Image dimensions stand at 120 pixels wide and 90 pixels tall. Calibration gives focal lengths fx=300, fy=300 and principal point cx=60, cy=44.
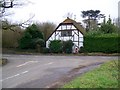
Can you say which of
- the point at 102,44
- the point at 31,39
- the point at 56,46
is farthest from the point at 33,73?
the point at 31,39

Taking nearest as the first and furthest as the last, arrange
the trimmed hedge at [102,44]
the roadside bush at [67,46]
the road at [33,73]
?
the road at [33,73] → the trimmed hedge at [102,44] → the roadside bush at [67,46]

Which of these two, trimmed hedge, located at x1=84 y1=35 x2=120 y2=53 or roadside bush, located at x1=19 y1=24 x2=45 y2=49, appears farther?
roadside bush, located at x1=19 y1=24 x2=45 y2=49

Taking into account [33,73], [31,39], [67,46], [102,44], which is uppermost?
[31,39]

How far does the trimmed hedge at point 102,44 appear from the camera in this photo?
4650cm

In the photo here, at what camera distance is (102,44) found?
155 ft

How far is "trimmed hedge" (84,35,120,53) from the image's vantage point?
46.5 metres

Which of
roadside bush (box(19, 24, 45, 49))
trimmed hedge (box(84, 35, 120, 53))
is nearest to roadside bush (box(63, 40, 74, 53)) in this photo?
trimmed hedge (box(84, 35, 120, 53))

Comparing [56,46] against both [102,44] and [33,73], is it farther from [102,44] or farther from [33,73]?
[33,73]

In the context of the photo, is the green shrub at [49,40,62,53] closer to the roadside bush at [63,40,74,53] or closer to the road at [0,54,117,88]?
the roadside bush at [63,40,74,53]

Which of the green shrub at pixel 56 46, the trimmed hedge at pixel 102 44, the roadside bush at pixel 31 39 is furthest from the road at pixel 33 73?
the roadside bush at pixel 31 39

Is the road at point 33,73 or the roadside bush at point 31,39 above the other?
the roadside bush at point 31,39

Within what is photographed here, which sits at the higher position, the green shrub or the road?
the green shrub

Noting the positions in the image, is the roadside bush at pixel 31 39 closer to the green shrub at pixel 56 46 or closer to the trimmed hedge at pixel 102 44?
the green shrub at pixel 56 46

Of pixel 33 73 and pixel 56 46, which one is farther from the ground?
pixel 56 46
